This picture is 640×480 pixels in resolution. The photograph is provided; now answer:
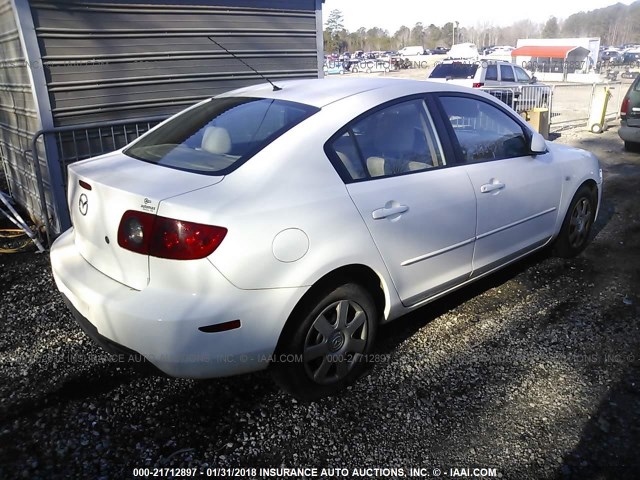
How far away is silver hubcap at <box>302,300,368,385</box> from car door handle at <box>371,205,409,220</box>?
0.48 m

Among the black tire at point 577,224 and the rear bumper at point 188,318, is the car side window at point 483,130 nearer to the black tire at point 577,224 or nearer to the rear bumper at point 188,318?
the black tire at point 577,224

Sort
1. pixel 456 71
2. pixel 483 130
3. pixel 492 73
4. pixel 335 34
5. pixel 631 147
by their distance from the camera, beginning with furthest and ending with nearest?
pixel 335 34 → pixel 456 71 → pixel 492 73 → pixel 631 147 → pixel 483 130

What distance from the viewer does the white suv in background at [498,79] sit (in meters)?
12.0

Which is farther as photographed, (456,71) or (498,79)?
(456,71)

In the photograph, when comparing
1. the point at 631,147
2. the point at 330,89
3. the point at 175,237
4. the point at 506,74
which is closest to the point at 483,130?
the point at 330,89

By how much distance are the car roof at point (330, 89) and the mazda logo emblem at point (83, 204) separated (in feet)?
3.95

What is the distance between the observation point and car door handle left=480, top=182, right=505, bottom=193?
11.0 feet

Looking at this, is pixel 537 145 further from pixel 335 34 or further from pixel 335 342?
pixel 335 34

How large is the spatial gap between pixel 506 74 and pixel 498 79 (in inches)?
30.6

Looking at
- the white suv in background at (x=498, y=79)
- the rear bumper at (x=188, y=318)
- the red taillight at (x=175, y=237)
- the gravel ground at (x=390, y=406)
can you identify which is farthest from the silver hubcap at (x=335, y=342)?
the white suv in background at (x=498, y=79)

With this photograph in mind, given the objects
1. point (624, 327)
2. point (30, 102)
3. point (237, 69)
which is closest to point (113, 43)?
point (30, 102)

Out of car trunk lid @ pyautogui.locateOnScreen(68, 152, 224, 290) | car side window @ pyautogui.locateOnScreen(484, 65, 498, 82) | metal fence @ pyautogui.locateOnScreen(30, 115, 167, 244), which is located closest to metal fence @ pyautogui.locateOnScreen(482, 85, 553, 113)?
car side window @ pyautogui.locateOnScreen(484, 65, 498, 82)

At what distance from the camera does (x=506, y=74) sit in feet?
49.6

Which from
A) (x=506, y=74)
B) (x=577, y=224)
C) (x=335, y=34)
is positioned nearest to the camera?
(x=577, y=224)
